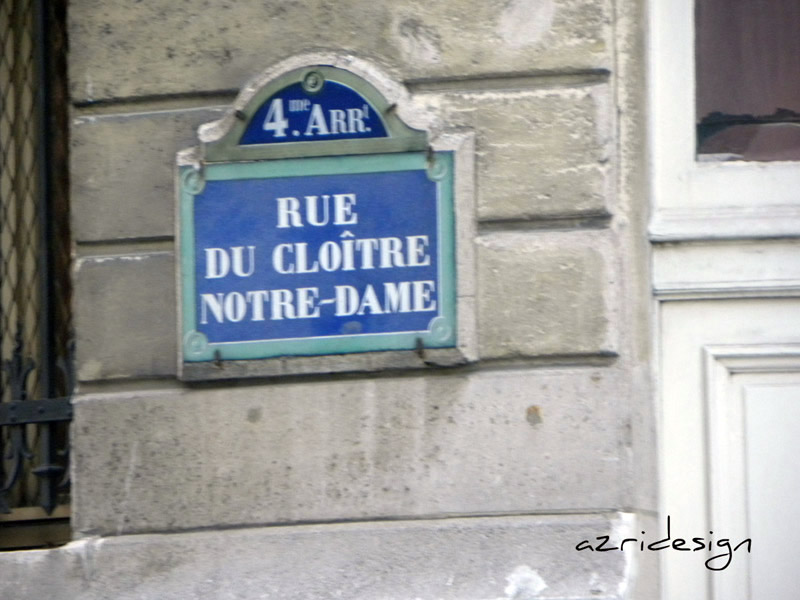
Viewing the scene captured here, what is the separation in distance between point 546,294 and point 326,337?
0.62m

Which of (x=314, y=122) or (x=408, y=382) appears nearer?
(x=408, y=382)

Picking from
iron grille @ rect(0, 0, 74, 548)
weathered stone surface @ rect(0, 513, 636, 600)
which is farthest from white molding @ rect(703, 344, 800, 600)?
iron grille @ rect(0, 0, 74, 548)

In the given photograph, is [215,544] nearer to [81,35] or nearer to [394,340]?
[394,340]

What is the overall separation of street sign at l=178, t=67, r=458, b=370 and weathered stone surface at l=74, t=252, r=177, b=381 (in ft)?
0.30

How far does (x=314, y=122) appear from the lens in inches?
156

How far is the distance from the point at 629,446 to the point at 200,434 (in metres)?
1.20

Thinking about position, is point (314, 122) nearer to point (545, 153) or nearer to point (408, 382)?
point (545, 153)

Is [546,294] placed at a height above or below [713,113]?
below

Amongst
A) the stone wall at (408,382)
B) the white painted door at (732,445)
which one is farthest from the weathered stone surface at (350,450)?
the white painted door at (732,445)

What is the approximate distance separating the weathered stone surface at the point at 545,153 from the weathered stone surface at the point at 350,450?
1.54 ft

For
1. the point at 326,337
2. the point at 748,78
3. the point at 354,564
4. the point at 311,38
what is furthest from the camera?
the point at 748,78

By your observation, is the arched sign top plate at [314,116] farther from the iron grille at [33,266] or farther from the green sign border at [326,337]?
the iron grille at [33,266]

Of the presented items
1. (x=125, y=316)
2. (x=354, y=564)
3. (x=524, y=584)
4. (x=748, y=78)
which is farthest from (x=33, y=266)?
(x=748, y=78)

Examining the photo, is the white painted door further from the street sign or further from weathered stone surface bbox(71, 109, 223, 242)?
weathered stone surface bbox(71, 109, 223, 242)
